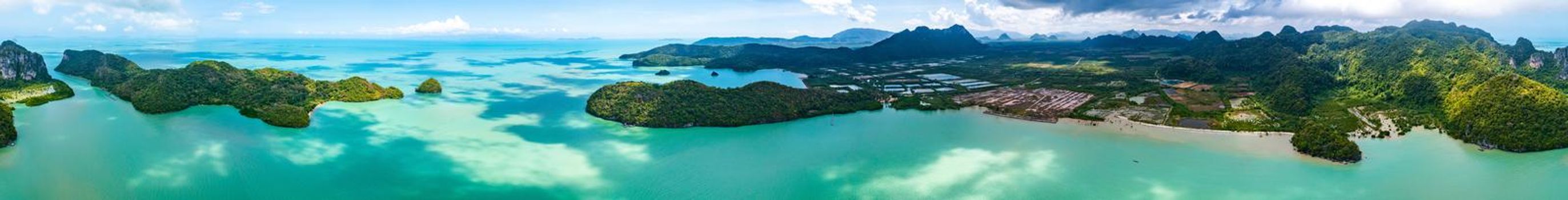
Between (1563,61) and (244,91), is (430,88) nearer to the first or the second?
(244,91)

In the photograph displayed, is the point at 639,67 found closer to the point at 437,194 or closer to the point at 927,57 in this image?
the point at 927,57

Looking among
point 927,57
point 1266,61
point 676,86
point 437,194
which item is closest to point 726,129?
point 676,86

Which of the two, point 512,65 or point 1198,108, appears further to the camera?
point 512,65

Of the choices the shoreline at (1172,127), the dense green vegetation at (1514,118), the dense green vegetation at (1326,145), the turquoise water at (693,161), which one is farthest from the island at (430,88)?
the dense green vegetation at (1514,118)

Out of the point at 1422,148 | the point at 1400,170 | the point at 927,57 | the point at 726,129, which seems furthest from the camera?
the point at 927,57

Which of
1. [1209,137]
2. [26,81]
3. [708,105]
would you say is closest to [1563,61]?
[1209,137]

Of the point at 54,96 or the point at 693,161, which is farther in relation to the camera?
the point at 54,96

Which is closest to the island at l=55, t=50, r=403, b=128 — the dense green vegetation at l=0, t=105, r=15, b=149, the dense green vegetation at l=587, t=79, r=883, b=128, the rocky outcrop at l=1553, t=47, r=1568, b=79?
the dense green vegetation at l=0, t=105, r=15, b=149

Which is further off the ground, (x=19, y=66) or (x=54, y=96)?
(x=19, y=66)
